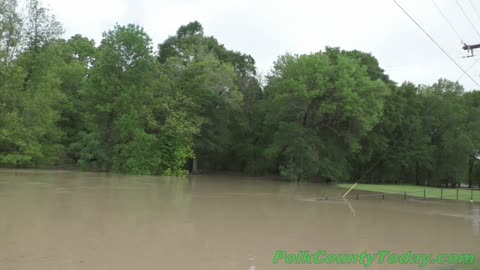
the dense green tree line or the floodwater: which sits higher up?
the dense green tree line

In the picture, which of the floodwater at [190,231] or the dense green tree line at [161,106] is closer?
the floodwater at [190,231]

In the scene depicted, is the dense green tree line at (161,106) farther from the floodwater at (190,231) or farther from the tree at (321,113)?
the floodwater at (190,231)

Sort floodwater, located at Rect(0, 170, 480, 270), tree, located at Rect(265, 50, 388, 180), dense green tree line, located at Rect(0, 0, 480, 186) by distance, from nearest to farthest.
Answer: floodwater, located at Rect(0, 170, 480, 270) < dense green tree line, located at Rect(0, 0, 480, 186) < tree, located at Rect(265, 50, 388, 180)

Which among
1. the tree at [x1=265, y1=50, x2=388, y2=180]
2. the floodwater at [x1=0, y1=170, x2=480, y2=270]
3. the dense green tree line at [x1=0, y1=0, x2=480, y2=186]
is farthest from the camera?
the tree at [x1=265, y1=50, x2=388, y2=180]

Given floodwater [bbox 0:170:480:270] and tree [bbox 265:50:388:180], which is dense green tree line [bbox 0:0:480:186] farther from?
floodwater [bbox 0:170:480:270]

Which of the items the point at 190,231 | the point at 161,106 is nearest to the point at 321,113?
the point at 161,106

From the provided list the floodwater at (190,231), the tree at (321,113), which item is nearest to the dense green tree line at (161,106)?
the tree at (321,113)

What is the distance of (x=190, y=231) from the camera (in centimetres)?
→ 1204

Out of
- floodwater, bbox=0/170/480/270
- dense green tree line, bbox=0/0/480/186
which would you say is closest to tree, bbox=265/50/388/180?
dense green tree line, bbox=0/0/480/186

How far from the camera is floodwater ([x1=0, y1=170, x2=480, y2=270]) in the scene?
28.8 feet

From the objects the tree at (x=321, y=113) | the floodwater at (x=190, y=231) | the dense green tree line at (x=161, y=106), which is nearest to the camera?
the floodwater at (x=190, y=231)

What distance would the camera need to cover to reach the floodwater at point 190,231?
8.79 metres

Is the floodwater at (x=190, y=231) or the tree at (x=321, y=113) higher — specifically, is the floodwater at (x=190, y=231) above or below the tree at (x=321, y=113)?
below

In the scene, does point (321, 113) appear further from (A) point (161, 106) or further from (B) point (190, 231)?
(B) point (190, 231)
